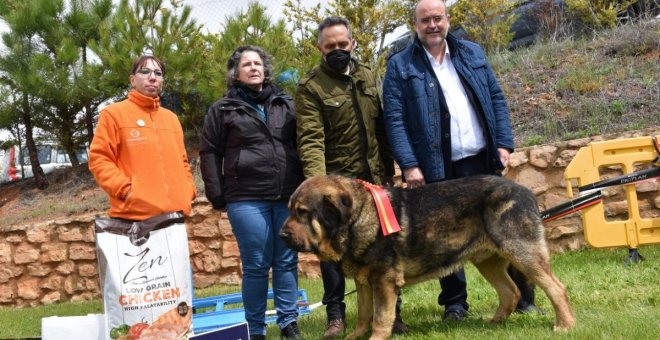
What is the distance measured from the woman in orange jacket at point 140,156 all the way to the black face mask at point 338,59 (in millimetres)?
1268

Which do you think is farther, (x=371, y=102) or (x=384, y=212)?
(x=371, y=102)

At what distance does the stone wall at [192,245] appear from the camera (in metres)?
7.76

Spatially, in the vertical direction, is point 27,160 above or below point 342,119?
above

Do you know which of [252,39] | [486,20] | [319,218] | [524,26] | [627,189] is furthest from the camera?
[524,26]

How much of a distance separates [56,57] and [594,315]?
33.4 ft

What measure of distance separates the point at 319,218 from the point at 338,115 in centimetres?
91

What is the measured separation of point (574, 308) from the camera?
504 cm

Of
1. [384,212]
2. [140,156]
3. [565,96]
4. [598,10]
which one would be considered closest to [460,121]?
[384,212]

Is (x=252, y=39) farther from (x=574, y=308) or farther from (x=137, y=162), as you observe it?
(x=574, y=308)

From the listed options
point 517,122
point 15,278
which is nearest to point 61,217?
point 15,278

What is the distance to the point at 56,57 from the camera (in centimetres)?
1161

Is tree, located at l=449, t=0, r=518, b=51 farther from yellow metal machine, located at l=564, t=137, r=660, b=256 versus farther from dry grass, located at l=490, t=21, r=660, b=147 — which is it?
yellow metal machine, located at l=564, t=137, r=660, b=256

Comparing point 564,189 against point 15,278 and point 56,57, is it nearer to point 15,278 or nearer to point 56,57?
point 15,278

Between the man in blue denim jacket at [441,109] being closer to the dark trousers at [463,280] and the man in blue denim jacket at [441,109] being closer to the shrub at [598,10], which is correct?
the dark trousers at [463,280]
